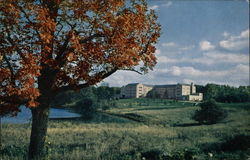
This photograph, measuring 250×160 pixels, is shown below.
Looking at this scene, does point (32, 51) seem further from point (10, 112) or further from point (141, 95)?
point (141, 95)

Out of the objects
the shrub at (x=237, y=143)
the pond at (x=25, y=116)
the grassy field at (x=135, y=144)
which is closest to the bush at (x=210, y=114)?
the grassy field at (x=135, y=144)

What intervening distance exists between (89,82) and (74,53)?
1510mm

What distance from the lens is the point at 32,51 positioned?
9.40 meters

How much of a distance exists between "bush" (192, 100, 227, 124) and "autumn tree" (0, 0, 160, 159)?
129 feet

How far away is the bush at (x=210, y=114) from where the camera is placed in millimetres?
46688

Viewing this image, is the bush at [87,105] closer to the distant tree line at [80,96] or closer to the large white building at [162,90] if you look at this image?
the distant tree line at [80,96]

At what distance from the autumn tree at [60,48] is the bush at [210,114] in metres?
39.2

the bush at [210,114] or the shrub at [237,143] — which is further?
the bush at [210,114]

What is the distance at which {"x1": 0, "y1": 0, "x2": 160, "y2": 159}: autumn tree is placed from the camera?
8.99 metres

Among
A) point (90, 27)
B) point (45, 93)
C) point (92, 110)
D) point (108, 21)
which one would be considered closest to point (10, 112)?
point (45, 93)

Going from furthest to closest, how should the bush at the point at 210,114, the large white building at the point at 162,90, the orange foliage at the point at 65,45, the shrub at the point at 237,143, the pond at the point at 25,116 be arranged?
1. the large white building at the point at 162,90
2. the pond at the point at 25,116
3. the bush at the point at 210,114
4. the shrub at the point at 237,143
5. the orange foliage at the point at 65,45

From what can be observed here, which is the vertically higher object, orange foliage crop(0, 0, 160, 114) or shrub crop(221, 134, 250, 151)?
orange foliage crop(0, 0, 160, 114)

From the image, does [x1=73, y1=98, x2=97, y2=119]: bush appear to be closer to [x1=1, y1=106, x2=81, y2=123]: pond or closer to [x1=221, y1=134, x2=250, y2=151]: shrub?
[x1=1, y1=106, x2=81, y2=123]: pond

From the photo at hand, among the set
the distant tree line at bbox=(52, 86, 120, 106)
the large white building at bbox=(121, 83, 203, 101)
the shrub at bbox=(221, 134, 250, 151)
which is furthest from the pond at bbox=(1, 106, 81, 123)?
the large white building at bbox=(121, 83, 203, 101)
